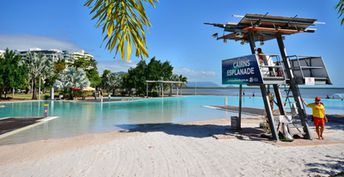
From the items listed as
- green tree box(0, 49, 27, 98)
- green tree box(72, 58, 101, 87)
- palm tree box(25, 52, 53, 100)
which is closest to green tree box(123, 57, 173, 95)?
green tree box(72, 58, 101, 87)

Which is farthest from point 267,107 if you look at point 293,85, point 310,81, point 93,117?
point 93,117

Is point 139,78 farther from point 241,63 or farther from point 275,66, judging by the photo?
point 275,66

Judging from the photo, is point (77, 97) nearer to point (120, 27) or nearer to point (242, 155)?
point (242, 155)

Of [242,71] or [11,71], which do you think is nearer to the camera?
[242,71]

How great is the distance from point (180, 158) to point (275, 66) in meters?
4.78

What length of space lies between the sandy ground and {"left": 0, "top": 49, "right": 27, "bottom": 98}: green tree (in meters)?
30.9

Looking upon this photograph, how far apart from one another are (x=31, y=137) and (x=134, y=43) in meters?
10.8

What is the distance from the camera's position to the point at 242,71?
28.6 feet

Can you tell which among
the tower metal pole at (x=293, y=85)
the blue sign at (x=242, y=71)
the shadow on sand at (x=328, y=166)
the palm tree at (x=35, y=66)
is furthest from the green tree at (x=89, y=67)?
the shadow on sand at (x=328, y=166)

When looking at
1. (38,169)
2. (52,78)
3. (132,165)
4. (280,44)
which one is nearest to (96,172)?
(132,165)

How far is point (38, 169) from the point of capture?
5.44m

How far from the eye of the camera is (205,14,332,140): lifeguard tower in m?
8.20

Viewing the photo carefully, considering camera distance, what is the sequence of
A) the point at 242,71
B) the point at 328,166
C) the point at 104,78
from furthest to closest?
1. the point at 104,78
2. the point at 242,71
3. the point at 328,166

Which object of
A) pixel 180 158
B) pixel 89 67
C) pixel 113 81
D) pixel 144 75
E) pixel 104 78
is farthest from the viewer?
pixel 104 78
